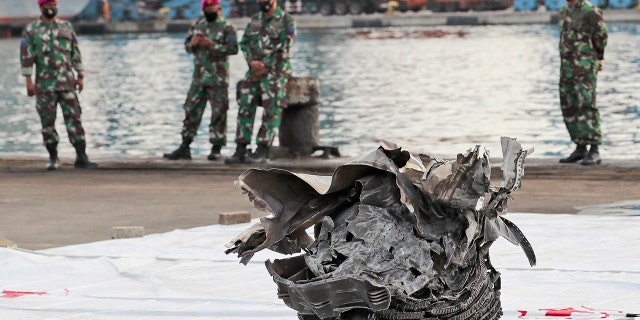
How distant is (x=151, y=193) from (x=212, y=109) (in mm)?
2517

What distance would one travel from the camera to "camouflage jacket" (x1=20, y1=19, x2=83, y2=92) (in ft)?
42.8

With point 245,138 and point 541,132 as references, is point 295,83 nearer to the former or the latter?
point 245,138

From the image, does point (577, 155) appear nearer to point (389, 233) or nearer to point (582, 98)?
point (582, 98)

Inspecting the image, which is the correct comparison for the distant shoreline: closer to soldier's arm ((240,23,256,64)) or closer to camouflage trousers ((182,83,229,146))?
camouflage trousers ((182,83,229,146))

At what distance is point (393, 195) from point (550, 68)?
93.3 ft

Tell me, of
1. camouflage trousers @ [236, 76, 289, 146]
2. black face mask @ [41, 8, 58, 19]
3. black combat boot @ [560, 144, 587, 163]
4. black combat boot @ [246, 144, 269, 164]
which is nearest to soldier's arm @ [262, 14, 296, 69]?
camouflage trousers @ [236, 76, 289, 146]

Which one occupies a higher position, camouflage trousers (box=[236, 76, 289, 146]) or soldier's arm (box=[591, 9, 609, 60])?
soldier's arm (box=[591, 9, 609, 60])

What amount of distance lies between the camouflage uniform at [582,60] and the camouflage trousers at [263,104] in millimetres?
2442

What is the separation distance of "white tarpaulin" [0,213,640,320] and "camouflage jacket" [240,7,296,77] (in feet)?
15.3

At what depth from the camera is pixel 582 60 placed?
1259cm

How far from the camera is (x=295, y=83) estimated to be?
43.4 ft

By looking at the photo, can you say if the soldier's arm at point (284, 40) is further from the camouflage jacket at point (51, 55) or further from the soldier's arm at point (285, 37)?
the camouflage jacket at point (51, 55)

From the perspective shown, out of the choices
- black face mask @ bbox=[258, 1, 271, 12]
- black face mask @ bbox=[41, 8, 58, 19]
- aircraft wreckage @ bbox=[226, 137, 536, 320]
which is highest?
aircraft wreckage @ bbox=[226, 137, 536, 320]

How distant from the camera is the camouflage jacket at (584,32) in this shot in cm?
1251
